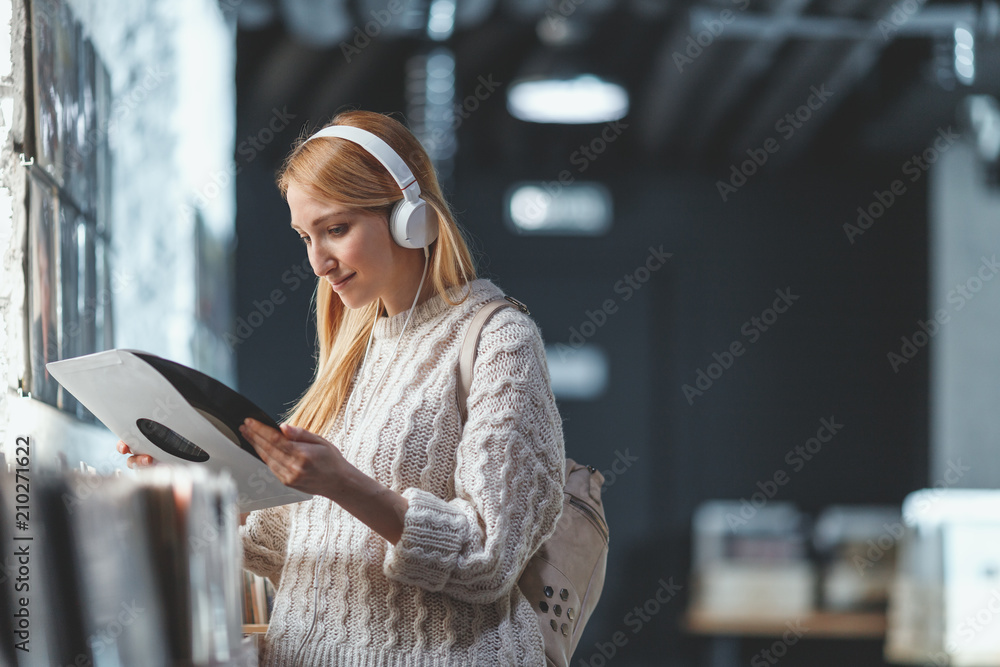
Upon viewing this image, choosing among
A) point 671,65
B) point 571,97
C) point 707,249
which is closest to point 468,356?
point 571,97

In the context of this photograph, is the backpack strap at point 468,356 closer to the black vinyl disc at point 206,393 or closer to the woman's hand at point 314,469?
the woman's hand at point 314,469

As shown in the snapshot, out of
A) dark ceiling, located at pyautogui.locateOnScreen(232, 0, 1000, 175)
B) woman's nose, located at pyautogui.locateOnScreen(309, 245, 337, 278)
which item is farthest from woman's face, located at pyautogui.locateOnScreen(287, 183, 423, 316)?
dark ceiling, located at pyautogui.locateOnScreen(232, 0, 1000, 175)

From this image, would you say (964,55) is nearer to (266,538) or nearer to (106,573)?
(266,538)

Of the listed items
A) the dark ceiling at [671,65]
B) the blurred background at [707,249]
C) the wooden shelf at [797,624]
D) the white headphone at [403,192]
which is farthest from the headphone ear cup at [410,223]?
the wooden shelf at [797,624]

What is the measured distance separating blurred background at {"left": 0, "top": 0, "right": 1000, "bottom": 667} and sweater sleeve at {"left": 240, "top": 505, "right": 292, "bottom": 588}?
2519 millimetres

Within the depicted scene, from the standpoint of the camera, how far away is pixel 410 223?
139 cm

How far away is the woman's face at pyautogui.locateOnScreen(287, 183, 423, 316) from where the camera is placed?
1.38 meters

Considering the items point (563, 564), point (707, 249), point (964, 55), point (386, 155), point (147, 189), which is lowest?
point (563, 564)

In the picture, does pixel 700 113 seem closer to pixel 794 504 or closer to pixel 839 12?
pixel 839 12

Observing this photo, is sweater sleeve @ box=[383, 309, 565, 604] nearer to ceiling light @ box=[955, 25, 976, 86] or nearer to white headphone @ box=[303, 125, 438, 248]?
white headphone @ box=[303, 125, 438, 248]

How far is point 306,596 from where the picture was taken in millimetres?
1345

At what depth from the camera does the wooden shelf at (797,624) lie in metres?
5.07

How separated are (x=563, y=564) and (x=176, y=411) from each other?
60 centimetres

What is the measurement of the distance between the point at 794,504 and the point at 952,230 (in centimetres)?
203
